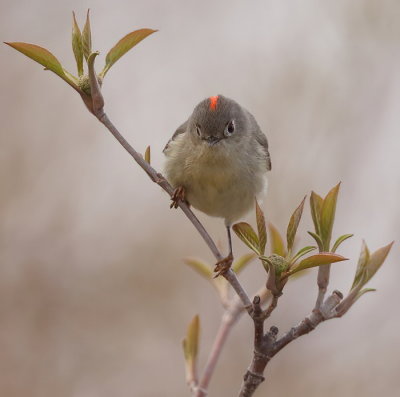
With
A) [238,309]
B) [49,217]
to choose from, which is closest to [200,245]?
[49,217]

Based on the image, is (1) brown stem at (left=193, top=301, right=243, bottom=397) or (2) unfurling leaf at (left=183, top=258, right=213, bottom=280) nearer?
(1) brown stem at (left=193, top=301, right=243, bottom=397)

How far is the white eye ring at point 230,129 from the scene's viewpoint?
2976 mm

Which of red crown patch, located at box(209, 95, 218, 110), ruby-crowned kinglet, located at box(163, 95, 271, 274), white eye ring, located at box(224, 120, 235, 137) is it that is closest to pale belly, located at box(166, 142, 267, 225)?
ruby-crowned kinglet, located at box(163, 95, 271, 274)

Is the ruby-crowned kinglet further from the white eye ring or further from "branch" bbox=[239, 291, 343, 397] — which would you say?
"branch" bbox=[239, 291, 343, 397]

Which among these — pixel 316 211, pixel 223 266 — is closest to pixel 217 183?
pixel 223 266

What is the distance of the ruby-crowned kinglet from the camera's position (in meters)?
2.83

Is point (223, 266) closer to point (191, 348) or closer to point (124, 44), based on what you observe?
point (191, 348)

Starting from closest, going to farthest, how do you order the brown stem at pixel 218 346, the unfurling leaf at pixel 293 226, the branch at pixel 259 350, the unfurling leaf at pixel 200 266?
the branch at pixel 259 350 → the unfurling leaf at pixel 293 226 → the brown stem at pixel 218 346 → the unfurling leaf at pixel 200 266

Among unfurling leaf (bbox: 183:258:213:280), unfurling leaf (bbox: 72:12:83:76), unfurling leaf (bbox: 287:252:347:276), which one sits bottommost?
unfurling leaf (bbox: 287:252:347:276)

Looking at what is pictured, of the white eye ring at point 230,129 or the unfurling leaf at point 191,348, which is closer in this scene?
the unfurling leaf at point 191,348

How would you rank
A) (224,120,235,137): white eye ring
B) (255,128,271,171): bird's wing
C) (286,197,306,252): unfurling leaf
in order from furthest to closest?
(255,128,271,171): bird's wing → (224,120,235,137): white eye ring → (286,197,306,252): unfurling leaf

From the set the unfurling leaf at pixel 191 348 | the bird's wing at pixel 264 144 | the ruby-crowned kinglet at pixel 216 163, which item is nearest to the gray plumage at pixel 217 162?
the ruby-crowned kinglet at pixel 216 163

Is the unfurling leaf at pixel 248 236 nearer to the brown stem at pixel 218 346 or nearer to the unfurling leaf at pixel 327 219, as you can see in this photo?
the unfurling leaf at pixel 327 219

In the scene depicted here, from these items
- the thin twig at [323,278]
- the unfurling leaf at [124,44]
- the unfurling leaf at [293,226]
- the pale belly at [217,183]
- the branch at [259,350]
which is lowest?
the branch at [259,350]
